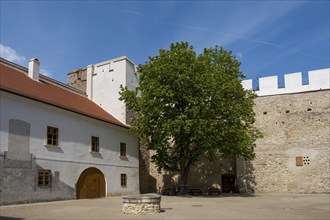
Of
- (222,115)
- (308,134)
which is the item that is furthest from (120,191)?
(308,134)

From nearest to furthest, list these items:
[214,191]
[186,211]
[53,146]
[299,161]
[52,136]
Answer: [186,211], [53,146], [52,136], [299,161], [214,191]

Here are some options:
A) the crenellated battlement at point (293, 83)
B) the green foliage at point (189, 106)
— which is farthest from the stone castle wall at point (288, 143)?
the green foliage at point (189, 106)

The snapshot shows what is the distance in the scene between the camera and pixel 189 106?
21.4 m

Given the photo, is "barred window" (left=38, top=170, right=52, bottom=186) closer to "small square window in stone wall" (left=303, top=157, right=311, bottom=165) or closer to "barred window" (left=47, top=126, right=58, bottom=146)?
"barred window" (left=47, top=126, right=58, bottom=146)

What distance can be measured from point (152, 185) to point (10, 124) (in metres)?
15.8

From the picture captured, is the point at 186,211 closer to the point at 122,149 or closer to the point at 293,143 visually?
the point at 122,149

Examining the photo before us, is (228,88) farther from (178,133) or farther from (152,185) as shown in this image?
(152,185)

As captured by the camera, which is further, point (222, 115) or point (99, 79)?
point (99, 79)

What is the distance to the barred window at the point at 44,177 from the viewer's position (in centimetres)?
1748

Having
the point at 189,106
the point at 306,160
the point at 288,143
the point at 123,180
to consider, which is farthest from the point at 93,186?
the point at 306,160

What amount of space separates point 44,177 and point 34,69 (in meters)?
7.67

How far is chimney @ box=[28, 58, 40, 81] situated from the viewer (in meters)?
21.5

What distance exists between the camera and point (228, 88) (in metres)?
21.0

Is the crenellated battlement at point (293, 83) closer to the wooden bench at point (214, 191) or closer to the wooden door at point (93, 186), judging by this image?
the wooden bench at point (214, 191)
